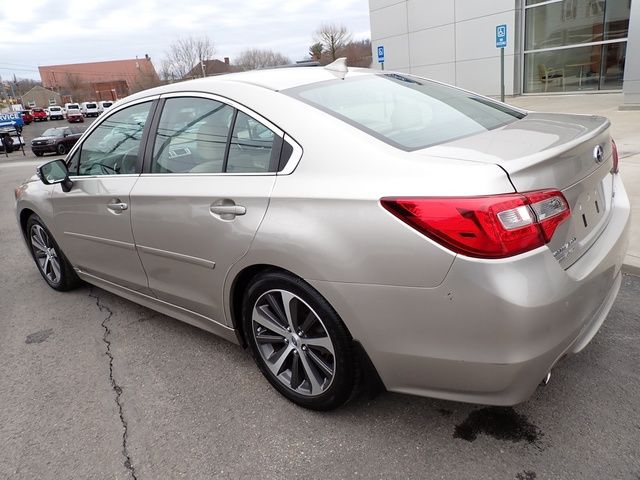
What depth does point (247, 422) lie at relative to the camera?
99.1 inches

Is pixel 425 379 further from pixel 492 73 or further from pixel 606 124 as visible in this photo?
pixel 492 73

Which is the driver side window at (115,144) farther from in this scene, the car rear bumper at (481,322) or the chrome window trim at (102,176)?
the car rear bumper at (481,322)

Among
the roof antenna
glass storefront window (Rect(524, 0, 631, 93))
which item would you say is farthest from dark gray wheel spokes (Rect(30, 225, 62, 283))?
glass storefront window (Rect(524, 0, 631, 93))

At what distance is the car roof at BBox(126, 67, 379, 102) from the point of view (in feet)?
8.77

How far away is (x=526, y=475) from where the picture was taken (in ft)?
6.61

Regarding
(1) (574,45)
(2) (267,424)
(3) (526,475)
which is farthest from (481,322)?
(1) (574,45)

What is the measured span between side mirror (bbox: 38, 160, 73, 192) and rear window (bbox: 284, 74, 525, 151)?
6.67 feet

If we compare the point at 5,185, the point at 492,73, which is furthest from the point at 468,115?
the point at 492,73

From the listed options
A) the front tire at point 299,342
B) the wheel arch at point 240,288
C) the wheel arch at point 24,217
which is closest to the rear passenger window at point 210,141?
the wheel arch at point 240,288

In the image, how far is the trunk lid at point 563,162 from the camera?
189cm

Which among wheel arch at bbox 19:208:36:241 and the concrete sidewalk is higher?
wheel arch at bbox 19:208:36:241

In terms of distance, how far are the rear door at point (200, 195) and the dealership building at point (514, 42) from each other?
43.0ft

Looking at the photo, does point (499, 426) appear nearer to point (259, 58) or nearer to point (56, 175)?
point (56, 175)

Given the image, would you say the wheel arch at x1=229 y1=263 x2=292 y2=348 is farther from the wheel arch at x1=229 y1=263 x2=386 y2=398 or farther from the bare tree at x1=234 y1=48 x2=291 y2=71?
the bare tree at x1=234 y1=48 x2=291 y2=71
